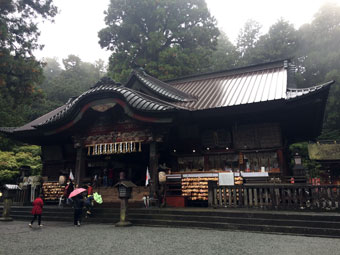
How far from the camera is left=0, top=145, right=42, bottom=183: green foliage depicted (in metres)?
24.1

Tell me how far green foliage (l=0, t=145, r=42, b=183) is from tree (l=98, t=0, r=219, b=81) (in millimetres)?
13029

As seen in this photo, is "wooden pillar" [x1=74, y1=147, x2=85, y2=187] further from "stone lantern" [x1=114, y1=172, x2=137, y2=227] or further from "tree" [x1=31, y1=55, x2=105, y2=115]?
"tree" [x1=31, y1=55, x2=105, y2=115]

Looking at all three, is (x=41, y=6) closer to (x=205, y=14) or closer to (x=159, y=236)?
(x=159, y=236)

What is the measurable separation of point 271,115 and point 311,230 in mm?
6872

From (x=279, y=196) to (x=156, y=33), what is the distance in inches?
1132

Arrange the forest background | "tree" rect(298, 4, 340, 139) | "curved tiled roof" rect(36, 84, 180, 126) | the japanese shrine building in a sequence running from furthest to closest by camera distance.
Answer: "tree" rect(298, 4, 340, 139) < the forest background < the japanese shrine building < "curved tiled roof" rect(36, 84, 180, 126)

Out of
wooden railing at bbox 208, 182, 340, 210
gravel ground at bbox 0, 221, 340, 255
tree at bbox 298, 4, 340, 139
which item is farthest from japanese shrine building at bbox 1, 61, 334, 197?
tree at bbox 298, 4, 340, 139

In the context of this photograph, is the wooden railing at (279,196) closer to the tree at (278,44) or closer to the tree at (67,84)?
the tree at (67,84)

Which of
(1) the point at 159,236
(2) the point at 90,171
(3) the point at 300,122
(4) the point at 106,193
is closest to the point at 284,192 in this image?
(1) the point at 159,236

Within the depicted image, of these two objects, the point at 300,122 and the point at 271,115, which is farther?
the point at 300,122

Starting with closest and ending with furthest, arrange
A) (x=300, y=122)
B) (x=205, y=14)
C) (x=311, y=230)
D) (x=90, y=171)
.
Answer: (x=311, y=230) < (x=300, y=122) < (x=90, y=171) < (x=205, y=14)

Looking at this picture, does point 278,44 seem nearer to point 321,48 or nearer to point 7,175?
point 321,48

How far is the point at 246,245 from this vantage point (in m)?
6.88

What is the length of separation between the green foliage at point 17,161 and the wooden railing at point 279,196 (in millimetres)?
19623
